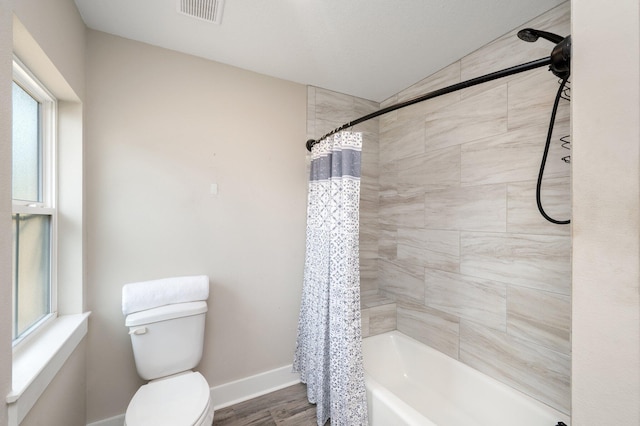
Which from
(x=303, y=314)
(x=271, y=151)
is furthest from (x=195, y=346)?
(x=271, y=151)

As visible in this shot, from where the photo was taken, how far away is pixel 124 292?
1.46 m

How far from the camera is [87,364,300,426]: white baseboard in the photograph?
1796 millimetres

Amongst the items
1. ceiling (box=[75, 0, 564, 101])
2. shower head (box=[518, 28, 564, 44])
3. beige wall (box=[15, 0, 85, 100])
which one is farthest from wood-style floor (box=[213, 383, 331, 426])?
ceiling (box=[75, 0, 564, 101])

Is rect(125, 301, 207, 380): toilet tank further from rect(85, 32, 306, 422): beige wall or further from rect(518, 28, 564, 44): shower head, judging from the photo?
rect(518, 28, 564, 44): shower head

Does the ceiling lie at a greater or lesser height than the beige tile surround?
greater

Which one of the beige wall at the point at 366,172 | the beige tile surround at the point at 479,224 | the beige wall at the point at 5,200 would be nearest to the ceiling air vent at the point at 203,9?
the beige wall at the point at 5,200

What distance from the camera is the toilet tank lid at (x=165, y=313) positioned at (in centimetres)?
142

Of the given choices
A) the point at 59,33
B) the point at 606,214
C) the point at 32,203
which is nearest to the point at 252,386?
the point at 32,203

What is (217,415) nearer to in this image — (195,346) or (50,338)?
(195,346)

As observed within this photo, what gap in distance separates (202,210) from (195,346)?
89cm

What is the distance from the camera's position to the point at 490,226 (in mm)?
1572

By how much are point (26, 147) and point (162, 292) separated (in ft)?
3.21

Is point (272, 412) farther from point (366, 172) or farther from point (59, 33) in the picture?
point (59, 33)

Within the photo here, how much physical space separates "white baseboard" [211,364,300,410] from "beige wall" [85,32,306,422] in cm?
5
